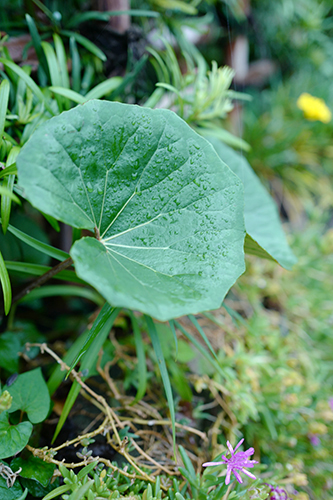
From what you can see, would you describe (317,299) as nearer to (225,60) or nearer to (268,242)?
(268,242)

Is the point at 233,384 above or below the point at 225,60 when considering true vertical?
below

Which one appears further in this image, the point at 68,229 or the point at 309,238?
the point at 309,238

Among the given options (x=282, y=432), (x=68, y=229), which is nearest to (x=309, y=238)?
(x=282, y=432)

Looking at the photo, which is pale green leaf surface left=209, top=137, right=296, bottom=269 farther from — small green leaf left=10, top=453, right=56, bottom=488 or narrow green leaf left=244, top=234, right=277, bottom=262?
small green leaf left=10, top=453, right=56, bottom=488

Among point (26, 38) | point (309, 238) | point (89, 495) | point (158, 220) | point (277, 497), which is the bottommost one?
point (309, 238)

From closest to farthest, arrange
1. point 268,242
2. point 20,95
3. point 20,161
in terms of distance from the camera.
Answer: point 20,161 < point 20,95 < point 268,242

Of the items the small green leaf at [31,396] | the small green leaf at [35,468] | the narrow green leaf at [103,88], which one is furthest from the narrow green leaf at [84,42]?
the small green leaf at [35,468]

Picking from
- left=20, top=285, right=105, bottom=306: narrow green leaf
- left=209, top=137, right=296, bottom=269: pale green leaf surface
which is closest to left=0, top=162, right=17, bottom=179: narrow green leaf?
left=20, top=285, right=105, bottom=306: narrow green leaf
